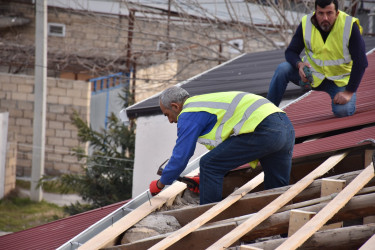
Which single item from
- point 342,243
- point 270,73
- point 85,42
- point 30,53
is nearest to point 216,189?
point 342,243

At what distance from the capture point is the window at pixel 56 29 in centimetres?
2027

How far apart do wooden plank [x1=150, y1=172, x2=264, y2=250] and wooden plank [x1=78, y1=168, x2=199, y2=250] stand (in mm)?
542

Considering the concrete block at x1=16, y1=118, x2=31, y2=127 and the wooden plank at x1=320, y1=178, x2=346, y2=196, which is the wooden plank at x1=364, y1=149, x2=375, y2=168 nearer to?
the wooden plank at x1=320, y1=178, x2=346, y2=196

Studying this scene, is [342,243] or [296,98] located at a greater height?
[296,98]

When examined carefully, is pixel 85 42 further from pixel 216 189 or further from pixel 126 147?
pixel 216 189

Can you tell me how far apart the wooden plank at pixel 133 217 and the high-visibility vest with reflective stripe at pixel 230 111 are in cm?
66

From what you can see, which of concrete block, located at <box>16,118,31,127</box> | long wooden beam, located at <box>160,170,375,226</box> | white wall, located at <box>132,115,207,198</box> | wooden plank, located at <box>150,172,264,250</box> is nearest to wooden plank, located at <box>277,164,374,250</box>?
long wooden beam, located at <box>160,170,375,226</box>

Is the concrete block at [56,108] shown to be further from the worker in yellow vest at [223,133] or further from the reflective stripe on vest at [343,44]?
the worker in yellow vest at [223,133]

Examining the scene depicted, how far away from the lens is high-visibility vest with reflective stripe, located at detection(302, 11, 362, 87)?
5652 millimetres

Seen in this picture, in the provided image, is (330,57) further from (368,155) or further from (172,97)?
→ (172,97)

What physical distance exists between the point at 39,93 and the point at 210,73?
5.86 metres

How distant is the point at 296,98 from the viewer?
7.75 meters

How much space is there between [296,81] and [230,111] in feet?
6.21

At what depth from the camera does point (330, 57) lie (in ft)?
19.4
